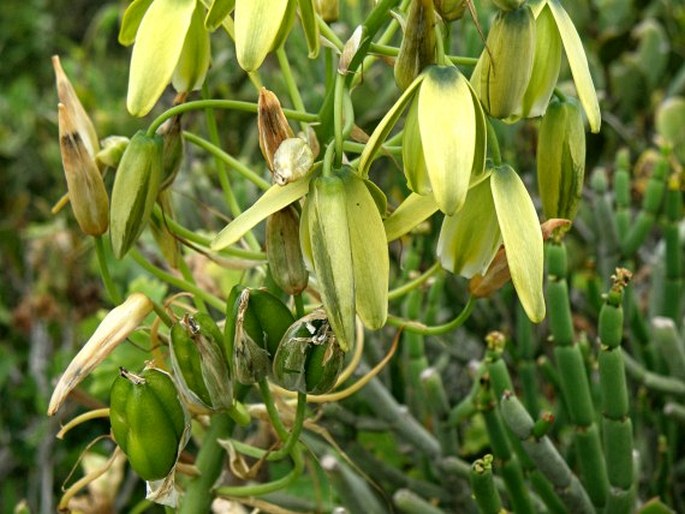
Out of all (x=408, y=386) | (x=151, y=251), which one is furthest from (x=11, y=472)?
(x=408, y=386)

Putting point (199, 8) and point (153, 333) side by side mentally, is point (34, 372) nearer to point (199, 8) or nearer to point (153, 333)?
point (153, 333)

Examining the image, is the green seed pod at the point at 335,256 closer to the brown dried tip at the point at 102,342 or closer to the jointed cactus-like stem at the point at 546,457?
the brown dried tip at the point at 102,342

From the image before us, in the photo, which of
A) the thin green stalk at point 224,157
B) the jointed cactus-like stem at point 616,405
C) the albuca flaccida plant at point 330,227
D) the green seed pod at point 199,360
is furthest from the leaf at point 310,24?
the jointed cactus-like stem at point 616,405

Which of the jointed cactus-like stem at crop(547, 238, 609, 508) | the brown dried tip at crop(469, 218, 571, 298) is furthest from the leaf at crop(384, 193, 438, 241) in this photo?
the jointed cactus-like stem at crop(547, 238, 609, 508)

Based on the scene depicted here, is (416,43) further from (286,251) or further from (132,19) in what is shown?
(132,19)

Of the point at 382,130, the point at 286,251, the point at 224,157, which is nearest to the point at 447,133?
the point at 382,130

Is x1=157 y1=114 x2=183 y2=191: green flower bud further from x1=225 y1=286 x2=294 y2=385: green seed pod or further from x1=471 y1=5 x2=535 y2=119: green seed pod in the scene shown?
x1=471 y1=5 x2=535 y2=119: green seed pod
